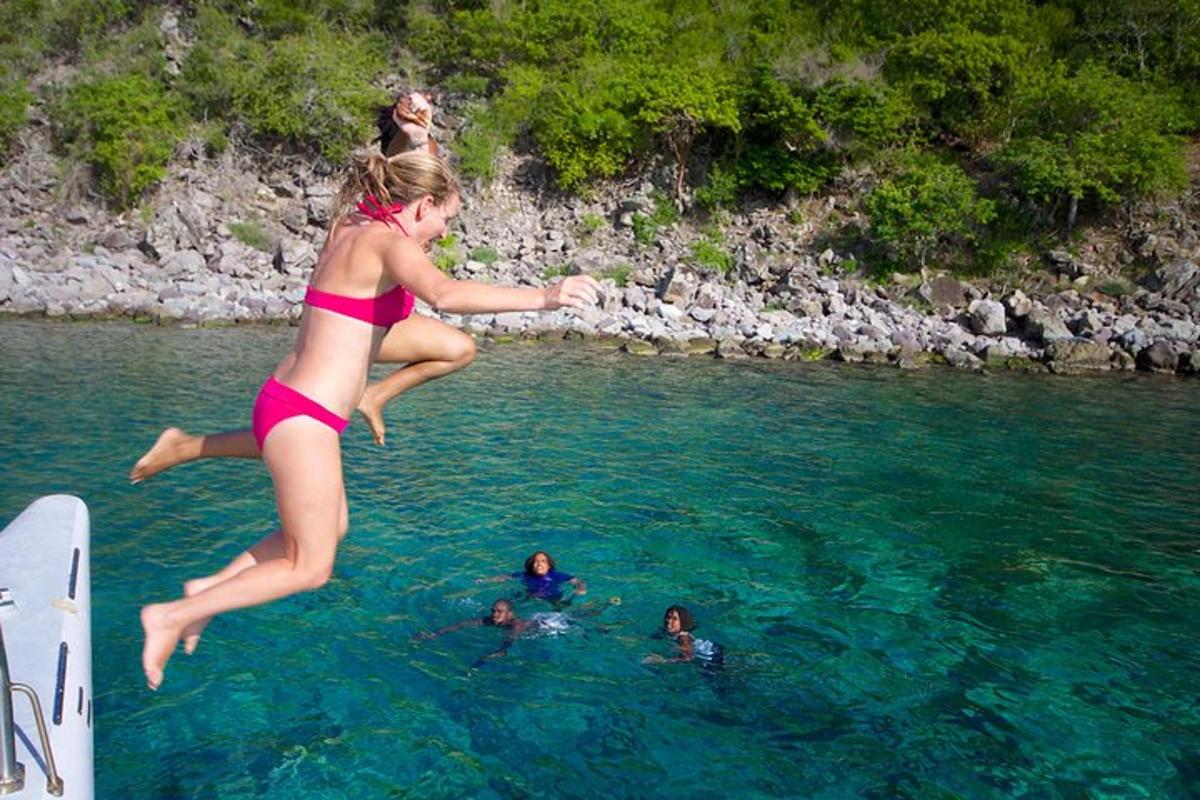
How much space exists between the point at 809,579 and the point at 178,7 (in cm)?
4779

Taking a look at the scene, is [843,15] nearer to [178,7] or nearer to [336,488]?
[178,7]

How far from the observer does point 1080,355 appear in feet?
76.1

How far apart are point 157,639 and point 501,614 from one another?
3.93 meters

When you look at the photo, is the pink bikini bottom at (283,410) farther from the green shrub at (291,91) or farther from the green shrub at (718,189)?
the green shrub at (291,91)

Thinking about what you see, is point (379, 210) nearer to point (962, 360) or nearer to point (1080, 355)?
point (962, 360)

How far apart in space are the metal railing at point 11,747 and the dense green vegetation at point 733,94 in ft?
100

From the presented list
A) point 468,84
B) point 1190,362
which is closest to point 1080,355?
point 1190,362

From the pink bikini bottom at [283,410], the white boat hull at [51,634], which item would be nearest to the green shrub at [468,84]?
the white boat hull at [51,634]

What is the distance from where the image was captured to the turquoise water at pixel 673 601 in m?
5.68

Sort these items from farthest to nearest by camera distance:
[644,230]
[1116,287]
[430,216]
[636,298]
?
→ [644,230]
[636,298]
[1116,287]
[430,216]

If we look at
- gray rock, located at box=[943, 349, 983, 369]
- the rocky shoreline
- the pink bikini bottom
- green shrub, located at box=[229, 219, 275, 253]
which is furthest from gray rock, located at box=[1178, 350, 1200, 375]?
green shrub, located at box=[229, 219, 275, 253]

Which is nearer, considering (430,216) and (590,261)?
(430,216)

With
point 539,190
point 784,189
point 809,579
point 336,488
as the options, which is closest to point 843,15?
point 784,189

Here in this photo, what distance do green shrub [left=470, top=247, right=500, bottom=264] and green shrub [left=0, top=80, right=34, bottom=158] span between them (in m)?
21.3
